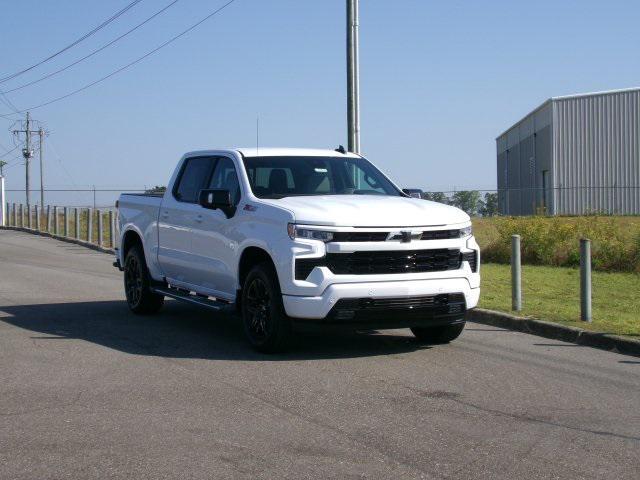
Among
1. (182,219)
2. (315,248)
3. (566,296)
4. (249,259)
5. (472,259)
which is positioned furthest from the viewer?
(566,296)

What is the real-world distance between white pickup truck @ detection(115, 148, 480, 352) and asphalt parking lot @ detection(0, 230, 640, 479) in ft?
1.53

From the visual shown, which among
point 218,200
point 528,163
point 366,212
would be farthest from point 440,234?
point 528,163

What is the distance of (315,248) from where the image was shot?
27.5 ft

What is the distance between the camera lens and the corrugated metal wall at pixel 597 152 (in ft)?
144

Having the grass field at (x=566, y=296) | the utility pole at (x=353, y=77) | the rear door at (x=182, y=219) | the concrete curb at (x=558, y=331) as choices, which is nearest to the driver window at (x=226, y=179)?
the rear door at (x=182, y=219)

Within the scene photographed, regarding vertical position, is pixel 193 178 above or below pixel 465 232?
above

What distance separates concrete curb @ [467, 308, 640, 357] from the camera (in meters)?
9.20

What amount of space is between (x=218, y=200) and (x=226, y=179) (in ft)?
2.88

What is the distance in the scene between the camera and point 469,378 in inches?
312

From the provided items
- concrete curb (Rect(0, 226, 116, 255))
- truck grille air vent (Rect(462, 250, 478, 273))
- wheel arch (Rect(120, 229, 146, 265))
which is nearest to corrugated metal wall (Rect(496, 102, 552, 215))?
concrete curb (Rect(0, 226, 116, 255))

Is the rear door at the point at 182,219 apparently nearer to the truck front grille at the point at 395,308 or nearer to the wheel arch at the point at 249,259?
the wheel arch at the point at 249,259

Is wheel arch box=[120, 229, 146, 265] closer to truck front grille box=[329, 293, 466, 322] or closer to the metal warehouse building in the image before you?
truck front grille box=[329, 293, 466, 322]

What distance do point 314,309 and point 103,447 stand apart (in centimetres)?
293

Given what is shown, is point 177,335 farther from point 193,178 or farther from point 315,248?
point 315,248
